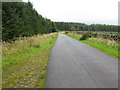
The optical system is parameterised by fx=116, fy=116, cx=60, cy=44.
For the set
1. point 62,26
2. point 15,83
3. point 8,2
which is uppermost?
point 62,26

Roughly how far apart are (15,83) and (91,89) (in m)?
2.89

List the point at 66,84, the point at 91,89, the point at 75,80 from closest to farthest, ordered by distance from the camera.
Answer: the point at 91,89, the point at 66,84, the point at 75,80

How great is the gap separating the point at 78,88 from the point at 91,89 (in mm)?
433

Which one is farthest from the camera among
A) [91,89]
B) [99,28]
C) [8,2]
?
[99,28]

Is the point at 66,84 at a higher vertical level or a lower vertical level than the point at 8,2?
lower

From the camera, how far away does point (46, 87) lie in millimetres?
4086

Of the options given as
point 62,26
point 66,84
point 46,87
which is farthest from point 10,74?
point 62,26

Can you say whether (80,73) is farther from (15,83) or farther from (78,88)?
(15,83)

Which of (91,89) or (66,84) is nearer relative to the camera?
(91,89)

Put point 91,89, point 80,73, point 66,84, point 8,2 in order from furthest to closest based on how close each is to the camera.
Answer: point 8,2 → point 80,73 → point 66,84 → point 91,89

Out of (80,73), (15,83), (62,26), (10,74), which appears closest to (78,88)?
(80,73)

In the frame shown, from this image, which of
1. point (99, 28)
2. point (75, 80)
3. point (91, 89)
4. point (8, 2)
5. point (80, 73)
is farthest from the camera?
point (99, 28)

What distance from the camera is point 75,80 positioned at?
465 cm

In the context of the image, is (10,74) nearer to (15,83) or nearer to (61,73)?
(15,83)
